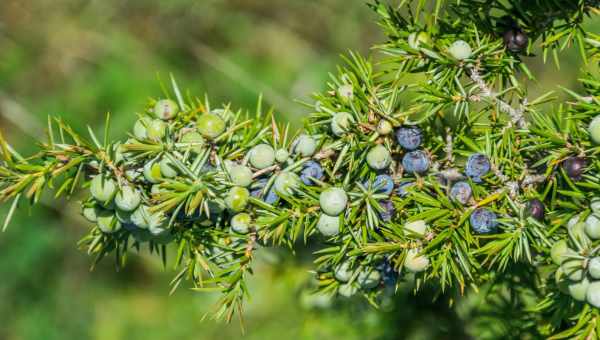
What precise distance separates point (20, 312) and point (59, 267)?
21cm

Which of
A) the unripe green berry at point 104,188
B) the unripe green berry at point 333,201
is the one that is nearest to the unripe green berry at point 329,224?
the unripe green berry at point 333,201

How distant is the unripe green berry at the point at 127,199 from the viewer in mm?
673

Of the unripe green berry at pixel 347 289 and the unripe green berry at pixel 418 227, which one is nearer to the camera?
the unripe green berry at pixel 418 227

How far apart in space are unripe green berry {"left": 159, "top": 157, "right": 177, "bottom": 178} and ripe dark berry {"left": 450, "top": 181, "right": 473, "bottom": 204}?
0.29 meters

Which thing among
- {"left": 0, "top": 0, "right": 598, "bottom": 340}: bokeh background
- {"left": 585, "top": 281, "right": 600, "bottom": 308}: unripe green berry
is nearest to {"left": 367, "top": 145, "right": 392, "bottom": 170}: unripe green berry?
{"left": 585, "top": 281, "right": 600, "bottom": 308}: unripe green berry

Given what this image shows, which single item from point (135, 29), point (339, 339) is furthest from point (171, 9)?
point (339, 339)

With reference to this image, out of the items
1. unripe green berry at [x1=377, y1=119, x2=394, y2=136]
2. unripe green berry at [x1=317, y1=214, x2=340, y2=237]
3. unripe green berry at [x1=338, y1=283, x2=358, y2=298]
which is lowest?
unripe green berry at [x1=338, y1=283, x2=358, y2=298]

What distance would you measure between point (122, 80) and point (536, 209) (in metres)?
2.23

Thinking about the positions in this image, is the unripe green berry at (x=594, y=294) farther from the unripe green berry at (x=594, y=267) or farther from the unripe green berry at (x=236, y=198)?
the unripe green berry at (x=236, y=198)

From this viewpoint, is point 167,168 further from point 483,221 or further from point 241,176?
point 483,221

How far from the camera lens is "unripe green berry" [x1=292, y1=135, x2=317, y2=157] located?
2.30 feet

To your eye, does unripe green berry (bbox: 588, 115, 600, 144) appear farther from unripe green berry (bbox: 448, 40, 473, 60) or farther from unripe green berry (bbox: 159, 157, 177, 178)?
unripe green berry (bbox: 159, 157, 177, 178)

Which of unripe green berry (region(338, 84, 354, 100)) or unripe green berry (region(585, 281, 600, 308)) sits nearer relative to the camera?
unripe green berry (region(585, 281, 600, 308))

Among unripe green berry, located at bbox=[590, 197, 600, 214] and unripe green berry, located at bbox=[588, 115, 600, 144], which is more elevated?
unripe green berry, located at bbox=[588, 115, 600, 144]
